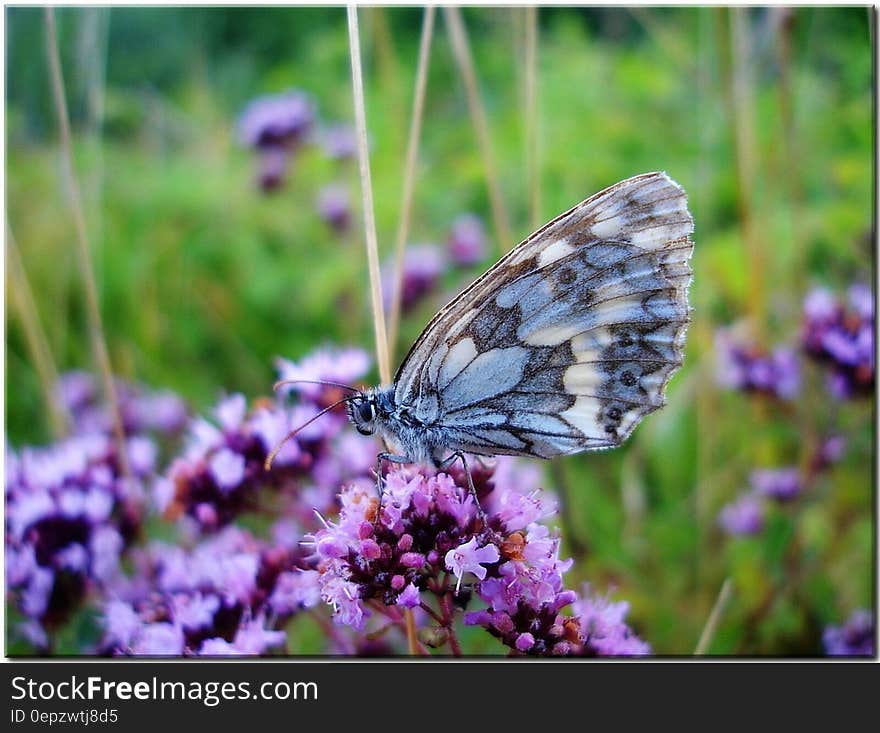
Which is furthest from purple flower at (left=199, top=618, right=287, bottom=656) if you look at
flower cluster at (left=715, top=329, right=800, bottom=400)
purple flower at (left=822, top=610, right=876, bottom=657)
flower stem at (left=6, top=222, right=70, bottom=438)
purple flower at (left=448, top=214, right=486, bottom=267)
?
purple flower at (left=448, top=214, right=486, bottom=267)

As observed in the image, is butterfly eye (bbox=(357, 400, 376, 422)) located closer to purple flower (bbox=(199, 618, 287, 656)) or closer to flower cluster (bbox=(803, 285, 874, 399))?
purple flower (bbox=(199, 618, 287, 656))

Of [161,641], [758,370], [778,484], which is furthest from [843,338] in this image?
[161,641]

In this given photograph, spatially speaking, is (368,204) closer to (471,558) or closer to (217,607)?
(471,558)

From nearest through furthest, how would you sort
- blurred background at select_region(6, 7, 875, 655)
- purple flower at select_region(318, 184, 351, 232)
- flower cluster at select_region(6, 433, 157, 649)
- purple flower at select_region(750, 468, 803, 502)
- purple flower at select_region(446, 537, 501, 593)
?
purple flower at select_region(446, 537, 501, 593), flower cluster at select_region(6, 433, 157, 649), blurred background at select_region(6, 7, 875, 655), purple flower at select_region(750, 468, 803, 502), purple flower at select_region(318, 184, 351, 232)

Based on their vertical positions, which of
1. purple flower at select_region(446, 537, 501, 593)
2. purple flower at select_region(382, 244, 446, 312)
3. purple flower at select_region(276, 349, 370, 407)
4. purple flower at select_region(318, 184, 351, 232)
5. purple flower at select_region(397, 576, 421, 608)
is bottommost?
purple flower at select_region(397, 576, 421, 608)

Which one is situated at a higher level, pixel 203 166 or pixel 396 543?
pixel 203 166
